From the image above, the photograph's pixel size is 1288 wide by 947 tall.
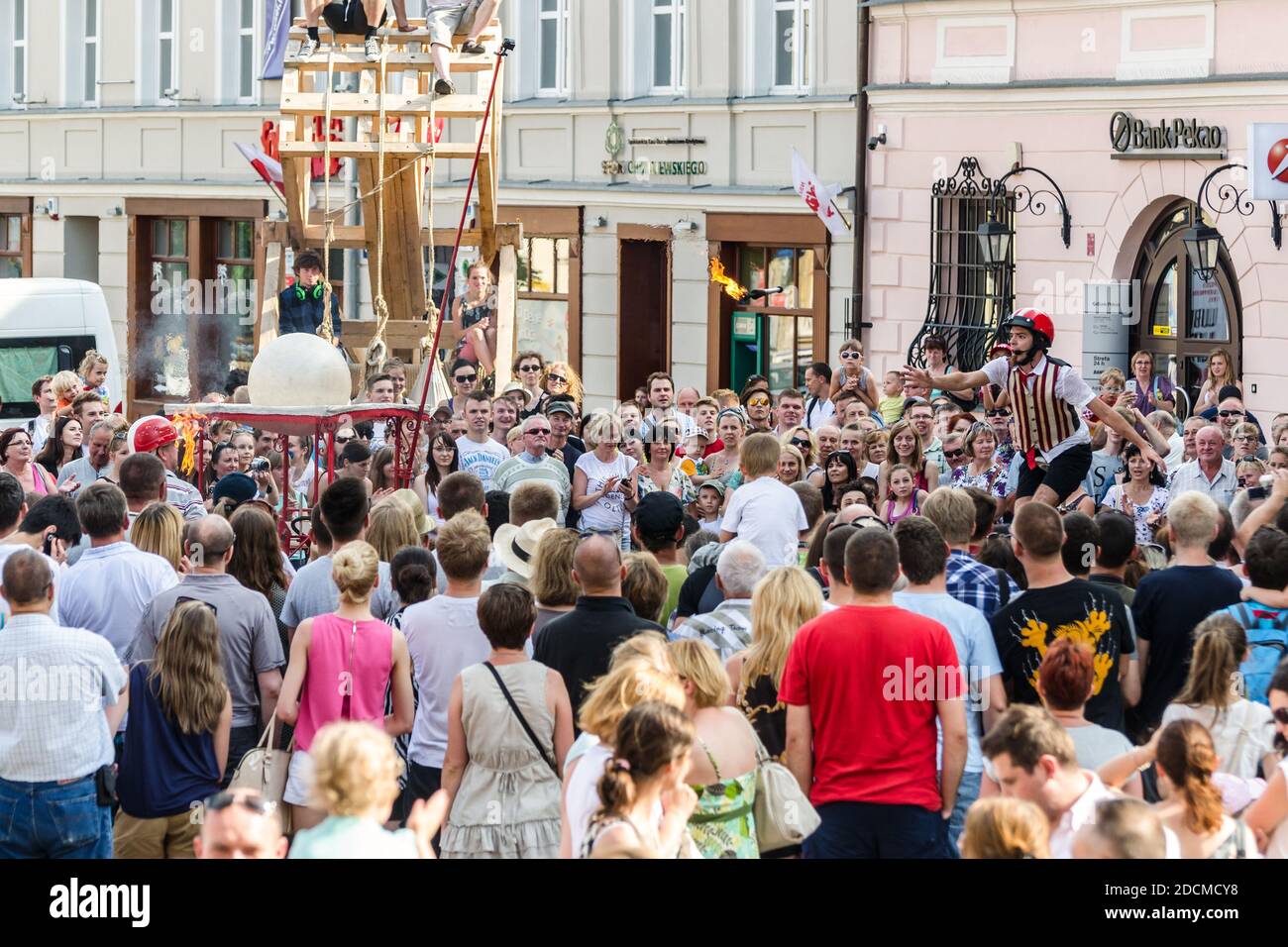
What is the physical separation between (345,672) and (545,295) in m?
17.1

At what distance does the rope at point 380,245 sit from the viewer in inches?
542

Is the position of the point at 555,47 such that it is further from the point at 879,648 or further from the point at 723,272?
the point at 879,648

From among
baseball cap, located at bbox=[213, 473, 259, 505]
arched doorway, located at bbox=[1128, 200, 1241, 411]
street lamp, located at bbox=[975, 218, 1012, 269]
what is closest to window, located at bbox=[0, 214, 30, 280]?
street lamp, located at bbox=[975, 218, 1012, 269]

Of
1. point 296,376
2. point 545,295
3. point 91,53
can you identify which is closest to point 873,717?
point 296,376

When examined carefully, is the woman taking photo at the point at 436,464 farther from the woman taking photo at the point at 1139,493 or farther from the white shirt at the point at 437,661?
the white shirt at the point at 437,661

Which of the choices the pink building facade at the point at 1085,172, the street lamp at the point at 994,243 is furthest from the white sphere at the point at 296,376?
the street lamp at the point at 994,243

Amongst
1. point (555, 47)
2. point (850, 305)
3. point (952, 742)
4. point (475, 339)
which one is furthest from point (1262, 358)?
point (952, 742)

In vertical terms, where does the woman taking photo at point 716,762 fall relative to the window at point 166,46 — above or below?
below

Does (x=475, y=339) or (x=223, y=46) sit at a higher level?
(x=223, y=46)

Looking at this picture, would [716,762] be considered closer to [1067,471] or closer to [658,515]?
[658,515]

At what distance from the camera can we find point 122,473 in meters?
9.20

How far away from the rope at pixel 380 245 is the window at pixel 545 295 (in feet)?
25.1

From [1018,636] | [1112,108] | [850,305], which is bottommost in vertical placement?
[1018,636]

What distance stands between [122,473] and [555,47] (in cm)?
1528
